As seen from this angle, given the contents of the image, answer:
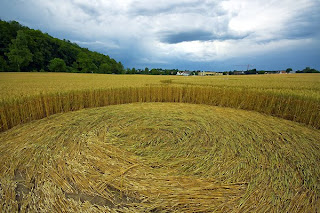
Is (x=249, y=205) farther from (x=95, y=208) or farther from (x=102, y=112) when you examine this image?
(x=102, y=112)

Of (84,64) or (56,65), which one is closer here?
(56,65)

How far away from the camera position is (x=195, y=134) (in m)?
2.96

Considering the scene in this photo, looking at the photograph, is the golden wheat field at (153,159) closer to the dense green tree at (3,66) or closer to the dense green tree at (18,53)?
the dense green tree at (3,66)

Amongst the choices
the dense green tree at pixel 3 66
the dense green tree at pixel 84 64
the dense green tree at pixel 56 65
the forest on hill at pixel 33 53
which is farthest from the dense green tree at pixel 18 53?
the dense green tree at pixel 84 64

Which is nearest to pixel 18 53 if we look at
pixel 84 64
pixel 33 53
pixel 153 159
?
pixel 33 53

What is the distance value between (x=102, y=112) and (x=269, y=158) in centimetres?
383

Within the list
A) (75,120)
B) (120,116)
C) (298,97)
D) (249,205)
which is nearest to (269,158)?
(249,205)

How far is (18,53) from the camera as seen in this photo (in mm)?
25859

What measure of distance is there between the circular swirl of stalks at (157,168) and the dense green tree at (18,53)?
1249 inches

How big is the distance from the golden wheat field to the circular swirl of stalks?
0.04ft

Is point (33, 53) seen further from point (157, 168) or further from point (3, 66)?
point (157, 168)

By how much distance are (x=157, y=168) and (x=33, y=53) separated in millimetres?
41416

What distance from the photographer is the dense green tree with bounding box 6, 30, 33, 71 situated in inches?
993

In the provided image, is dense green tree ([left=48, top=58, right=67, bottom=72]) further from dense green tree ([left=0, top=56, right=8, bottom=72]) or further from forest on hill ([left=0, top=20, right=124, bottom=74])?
dense green tree ([left=0, top=56, right=8, bottom=72])
